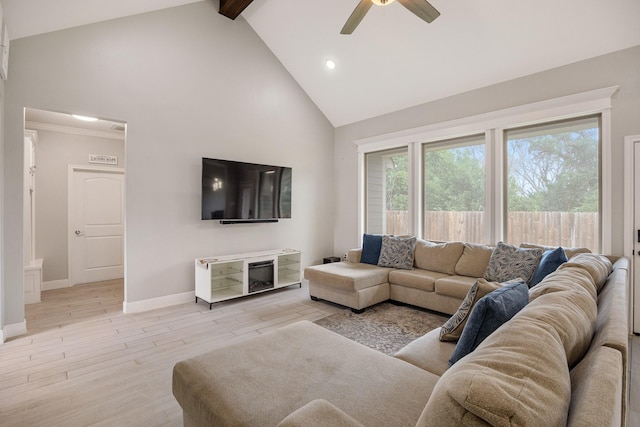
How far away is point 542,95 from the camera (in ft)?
12.5

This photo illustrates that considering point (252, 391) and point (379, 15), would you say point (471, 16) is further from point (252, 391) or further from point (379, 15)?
point (252, 391)

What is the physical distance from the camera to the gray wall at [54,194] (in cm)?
496

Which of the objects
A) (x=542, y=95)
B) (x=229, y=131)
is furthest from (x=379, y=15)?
(x=229, y=131)

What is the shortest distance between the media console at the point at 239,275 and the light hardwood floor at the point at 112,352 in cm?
16

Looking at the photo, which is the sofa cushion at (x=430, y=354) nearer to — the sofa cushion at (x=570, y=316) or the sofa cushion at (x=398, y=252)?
the sofa cushion at (x=570, y=316)

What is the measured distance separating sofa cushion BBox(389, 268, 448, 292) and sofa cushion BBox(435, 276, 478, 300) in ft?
0.32

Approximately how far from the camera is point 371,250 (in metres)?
→ 4.73

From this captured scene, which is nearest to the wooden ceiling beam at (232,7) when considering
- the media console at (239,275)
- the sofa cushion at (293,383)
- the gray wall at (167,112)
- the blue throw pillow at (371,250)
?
the gray wall at (167,112)

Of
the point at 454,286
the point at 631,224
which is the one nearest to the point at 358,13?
the point at 454,286

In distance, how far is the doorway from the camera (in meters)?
4.95

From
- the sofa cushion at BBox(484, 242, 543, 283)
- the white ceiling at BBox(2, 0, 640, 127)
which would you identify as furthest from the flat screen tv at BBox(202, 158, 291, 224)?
the sofa cushion at BBox(484, 242, 543, 283)

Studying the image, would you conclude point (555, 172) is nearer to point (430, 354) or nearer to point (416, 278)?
point (416, 278)

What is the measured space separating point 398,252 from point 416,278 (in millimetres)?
600

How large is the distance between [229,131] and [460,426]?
4.68 metres
